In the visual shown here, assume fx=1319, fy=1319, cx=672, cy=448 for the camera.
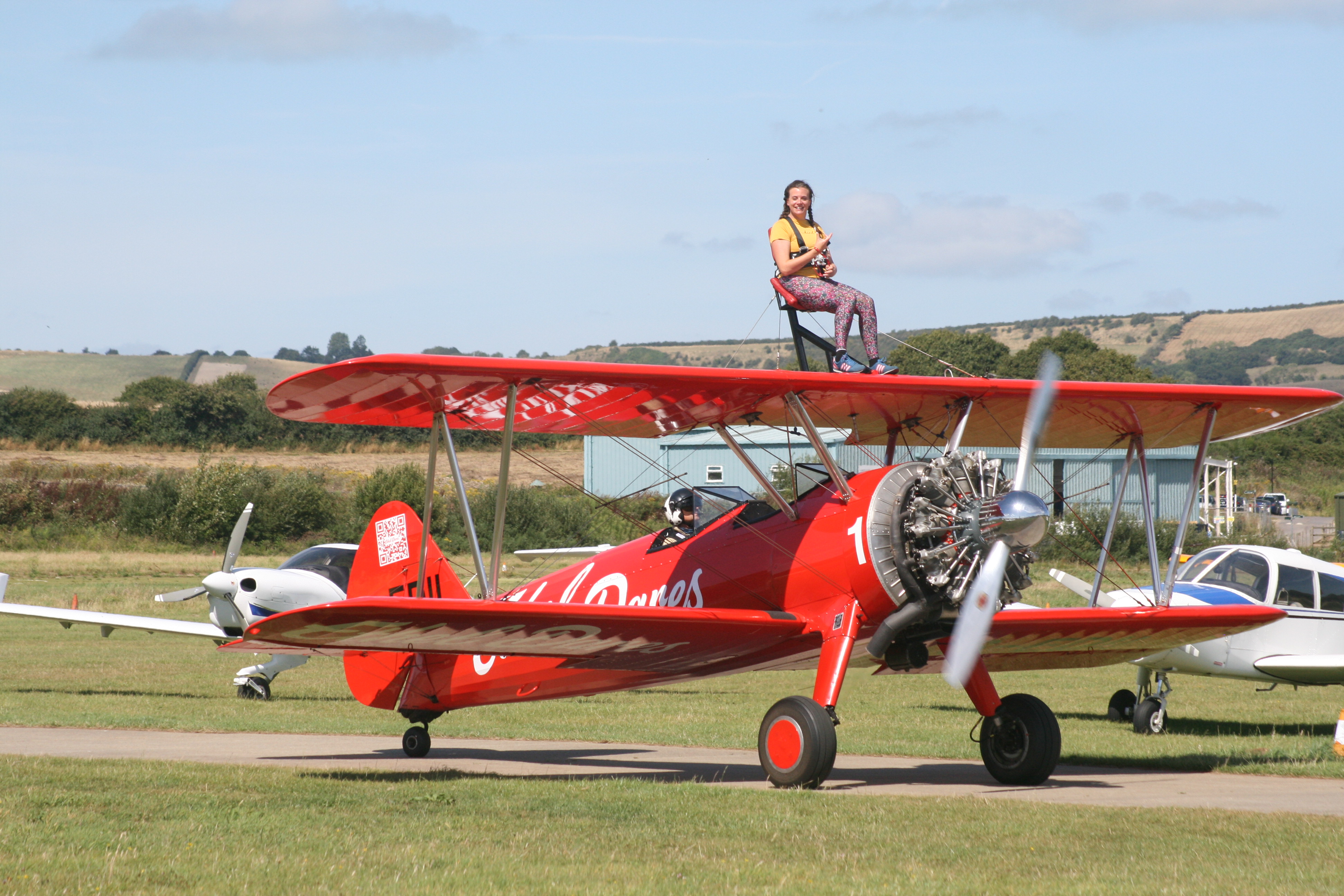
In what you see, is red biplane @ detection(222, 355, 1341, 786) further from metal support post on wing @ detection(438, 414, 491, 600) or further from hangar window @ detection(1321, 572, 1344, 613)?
hangar window @ detection(1321, 572, 1344, 613)

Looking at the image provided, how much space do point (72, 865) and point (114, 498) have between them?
4413cm

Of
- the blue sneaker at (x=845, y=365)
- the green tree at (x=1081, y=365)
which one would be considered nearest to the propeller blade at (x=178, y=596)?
the blue sneaker at (x=845, y=365)

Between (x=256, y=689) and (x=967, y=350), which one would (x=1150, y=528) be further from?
(x=967, y=350)

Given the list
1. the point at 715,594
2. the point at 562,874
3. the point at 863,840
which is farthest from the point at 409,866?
the point at 715,594

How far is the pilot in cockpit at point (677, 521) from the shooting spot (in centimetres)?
1052

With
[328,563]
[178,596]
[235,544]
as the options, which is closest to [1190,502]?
[328,563]

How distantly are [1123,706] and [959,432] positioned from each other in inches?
288

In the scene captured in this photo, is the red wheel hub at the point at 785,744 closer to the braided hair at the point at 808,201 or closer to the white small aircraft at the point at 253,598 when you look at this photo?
the braided hair at the point at 808,201

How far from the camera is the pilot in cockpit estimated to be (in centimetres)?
1052

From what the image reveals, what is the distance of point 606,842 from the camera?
6809mm

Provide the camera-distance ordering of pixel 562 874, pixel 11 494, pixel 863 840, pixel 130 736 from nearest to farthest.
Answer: pixel 562 874 → pixel 863 840 → pixel 130 736 → pixel 11 494

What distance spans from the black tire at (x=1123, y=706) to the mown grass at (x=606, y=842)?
7422 millimetres

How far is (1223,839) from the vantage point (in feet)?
22.8

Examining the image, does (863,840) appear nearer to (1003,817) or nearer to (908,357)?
(1003,817)
